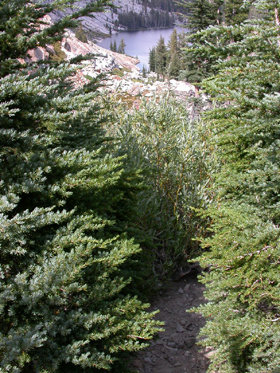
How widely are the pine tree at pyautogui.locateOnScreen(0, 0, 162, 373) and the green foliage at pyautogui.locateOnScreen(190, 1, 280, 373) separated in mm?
840

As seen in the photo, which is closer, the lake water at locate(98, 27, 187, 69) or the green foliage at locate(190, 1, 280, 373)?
the green foliage at locate(190, 1, 280, 373)

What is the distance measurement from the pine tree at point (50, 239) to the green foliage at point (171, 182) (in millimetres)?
1869

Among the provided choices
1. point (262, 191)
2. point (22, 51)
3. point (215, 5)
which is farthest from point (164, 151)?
point (215, 5)

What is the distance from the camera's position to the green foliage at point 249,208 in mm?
2527

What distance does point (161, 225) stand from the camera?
4734 mm

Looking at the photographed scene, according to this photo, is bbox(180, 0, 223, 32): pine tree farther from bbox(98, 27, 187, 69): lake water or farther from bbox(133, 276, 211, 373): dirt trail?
bbox(98, 27, 187, 69): lake water

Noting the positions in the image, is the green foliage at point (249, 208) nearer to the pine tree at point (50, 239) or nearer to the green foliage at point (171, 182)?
the pine tree at point (50, 239)

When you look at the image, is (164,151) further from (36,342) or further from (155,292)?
(36,342)

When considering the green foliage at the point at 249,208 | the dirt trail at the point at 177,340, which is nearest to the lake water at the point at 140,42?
the dirt trail at the point at 177,340

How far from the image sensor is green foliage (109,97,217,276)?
185 inches

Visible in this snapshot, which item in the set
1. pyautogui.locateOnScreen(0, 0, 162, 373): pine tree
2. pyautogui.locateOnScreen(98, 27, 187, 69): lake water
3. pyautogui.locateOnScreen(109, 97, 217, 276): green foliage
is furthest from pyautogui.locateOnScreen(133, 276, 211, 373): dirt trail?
pyautogui.locateOnScreen(98, 27, 187, 69): lake water

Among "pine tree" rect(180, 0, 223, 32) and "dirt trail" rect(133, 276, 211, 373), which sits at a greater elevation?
"pine tree" rect(180, 0, 223, 32)

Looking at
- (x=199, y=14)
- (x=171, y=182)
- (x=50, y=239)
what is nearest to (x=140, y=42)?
(x=199, y=14)

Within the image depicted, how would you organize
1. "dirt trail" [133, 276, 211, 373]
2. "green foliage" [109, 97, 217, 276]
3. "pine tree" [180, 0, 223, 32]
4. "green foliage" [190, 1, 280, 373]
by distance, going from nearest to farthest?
"green foliage" [190, 1, 280, 373], "dirt trail" [133, 276, 211, 373], "green foliage" [109, 97, 217, 276], "pine tree" [180, 0, 223, 32]
